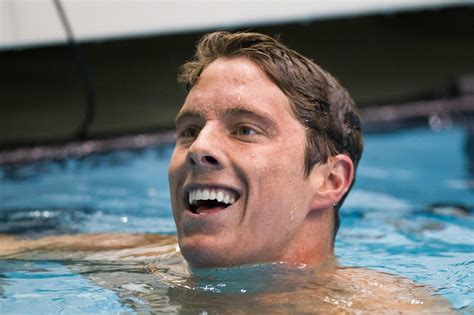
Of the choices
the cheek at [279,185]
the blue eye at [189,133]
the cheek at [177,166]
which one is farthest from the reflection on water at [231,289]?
the blue eye at [189,133]

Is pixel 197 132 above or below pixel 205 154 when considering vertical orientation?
above

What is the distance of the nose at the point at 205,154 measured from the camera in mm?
2588

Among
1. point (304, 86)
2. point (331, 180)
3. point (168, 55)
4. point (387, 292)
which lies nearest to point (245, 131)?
point (304, 86)

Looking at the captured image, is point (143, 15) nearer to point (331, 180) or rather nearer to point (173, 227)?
point (173, 227)

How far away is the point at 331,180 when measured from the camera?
9.55 feet

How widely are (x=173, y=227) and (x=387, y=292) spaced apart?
4.68 feet

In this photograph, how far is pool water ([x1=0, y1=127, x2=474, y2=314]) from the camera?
2.68m

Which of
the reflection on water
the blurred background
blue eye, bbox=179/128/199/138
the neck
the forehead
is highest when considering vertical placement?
the blurred background

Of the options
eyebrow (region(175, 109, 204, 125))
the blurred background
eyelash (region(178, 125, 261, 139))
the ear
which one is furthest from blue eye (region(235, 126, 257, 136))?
the blurred background

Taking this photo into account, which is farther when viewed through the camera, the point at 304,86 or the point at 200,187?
the point at 304,86

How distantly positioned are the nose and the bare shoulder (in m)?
0.54

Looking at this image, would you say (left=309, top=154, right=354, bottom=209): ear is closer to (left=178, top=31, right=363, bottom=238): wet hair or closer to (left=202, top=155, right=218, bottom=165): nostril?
(left=178, top=31, right=363, bottom=238): wet hair

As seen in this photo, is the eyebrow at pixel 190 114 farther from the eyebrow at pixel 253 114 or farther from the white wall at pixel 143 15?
the white wall at pixel 143 15

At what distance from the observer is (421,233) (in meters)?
3.85
